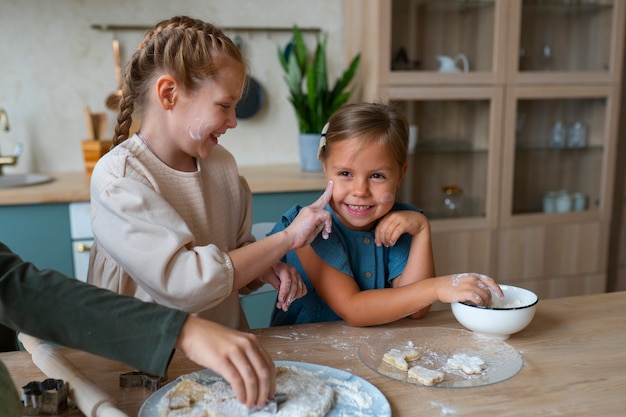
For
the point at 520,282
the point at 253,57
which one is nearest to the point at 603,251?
the point at 520,282

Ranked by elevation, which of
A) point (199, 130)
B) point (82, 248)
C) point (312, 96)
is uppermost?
point (312, 96)

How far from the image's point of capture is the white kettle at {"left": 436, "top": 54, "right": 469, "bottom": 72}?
8.57 ft

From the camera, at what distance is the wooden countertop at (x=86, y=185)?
2.08 metres

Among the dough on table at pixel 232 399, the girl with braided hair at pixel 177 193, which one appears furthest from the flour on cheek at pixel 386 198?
the dough on table at pixel 232 399

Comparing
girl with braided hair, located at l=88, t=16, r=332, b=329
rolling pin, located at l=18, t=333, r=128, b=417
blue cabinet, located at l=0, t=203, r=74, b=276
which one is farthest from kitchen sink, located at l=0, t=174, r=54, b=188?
rolling pin, located at l=18, t=333, r=128, b=417

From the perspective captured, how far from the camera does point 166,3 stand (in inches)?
101

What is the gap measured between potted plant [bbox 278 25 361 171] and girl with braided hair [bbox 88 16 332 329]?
1207mm

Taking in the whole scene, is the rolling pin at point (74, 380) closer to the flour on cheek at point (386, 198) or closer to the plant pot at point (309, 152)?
the flour on cheek at point (386, 198)

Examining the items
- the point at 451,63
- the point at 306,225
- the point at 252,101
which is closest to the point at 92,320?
the point at 306,225

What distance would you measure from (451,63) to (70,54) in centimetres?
158

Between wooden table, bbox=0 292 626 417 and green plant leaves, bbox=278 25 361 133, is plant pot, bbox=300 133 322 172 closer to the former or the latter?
green plant leaves, bbox=278 25 361 133

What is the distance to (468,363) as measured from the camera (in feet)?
3.07

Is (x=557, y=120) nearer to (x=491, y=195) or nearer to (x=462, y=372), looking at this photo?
(x=491, y=195)

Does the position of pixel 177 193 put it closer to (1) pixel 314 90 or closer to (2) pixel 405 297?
(2) pixel 405 297
